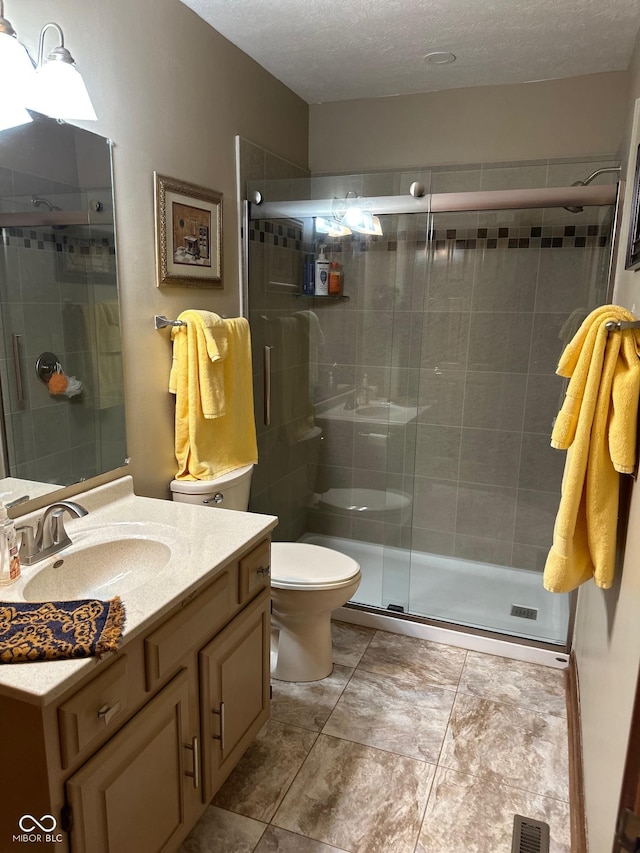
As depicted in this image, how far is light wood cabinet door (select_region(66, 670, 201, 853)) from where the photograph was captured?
115 centimetres

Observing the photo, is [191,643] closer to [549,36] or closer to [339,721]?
[339,721]

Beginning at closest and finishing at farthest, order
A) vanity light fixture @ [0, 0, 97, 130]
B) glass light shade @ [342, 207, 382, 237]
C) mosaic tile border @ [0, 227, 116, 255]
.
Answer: vanity light fixture @ [0, 0, 97, 130]
mosaic tile border @ [0, 227, 116, 255]
glass light shade @ [342, 207, 382, 237]

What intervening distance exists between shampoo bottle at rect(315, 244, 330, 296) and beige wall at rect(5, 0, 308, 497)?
0.57 m

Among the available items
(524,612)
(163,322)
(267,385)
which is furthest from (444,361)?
(163,322)

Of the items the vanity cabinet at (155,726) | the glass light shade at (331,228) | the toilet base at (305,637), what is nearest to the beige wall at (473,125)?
the glass light shade at (331,228)

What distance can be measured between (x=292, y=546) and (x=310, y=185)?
69.1 inches

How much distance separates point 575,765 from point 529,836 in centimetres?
32

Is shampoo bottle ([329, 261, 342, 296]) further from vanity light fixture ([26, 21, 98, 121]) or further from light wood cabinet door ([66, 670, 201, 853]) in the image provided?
light wood cabinet door ([66, 670, 201, 853])

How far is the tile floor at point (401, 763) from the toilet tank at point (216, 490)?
76 centimetres

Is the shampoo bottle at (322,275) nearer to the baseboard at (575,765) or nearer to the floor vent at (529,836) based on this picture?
the baseboard at (575,765)

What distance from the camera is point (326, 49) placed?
249cm

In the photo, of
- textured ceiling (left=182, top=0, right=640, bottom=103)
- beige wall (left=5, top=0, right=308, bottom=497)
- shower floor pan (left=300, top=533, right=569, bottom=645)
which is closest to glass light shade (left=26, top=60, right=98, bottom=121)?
beige wall (left=5, top=0, right=308, bottom=497)

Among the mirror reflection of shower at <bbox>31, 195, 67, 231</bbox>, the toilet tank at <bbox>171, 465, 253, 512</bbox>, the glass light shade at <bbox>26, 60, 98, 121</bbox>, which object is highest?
the glass light shade at <bbox>26, 60, 98, 121</bbox>

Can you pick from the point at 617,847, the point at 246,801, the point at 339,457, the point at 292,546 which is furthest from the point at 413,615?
the point at 617,847
